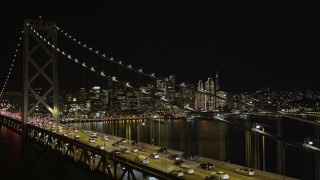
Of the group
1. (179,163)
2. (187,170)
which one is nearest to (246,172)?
(187,170)

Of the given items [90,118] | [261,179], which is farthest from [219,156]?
[90,118]

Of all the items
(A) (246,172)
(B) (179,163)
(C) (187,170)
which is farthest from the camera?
(B) (179,163)

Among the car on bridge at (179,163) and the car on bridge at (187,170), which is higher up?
the car on bridge at (187,170)

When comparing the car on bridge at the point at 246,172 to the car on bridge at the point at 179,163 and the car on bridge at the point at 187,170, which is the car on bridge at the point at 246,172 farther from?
the car on bridge at the point at 179,163

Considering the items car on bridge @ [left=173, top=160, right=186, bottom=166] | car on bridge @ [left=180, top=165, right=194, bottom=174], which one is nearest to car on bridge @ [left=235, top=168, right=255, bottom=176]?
car on bridge @ [left=180, top=165, right=194, bottom=174]

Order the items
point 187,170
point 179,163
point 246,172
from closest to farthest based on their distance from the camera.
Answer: point 246,172 < point 187,170 < point 179,163

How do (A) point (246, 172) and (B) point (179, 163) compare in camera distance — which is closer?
(A) point (246, 172)

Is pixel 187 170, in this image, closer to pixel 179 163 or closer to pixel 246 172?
pixel 179 163

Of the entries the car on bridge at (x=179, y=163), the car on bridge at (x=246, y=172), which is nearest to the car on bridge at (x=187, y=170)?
the car on bridge at (x=179, y=163)

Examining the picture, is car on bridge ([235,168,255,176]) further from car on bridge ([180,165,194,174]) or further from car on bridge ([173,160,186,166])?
car on bridge ([173,160,186,166])

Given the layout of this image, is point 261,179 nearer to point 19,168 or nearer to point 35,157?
point 19,168

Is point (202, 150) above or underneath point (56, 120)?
underneath
